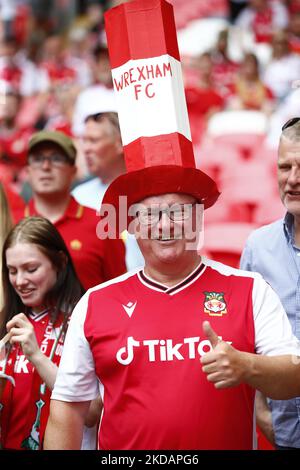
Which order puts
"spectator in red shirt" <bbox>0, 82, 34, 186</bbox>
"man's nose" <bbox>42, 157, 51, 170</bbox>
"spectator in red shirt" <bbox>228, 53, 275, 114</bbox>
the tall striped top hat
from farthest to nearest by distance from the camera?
"spectator in red shirt" <bbox>228, 53, 275, 114</bbox> → "spectator in red shirt" <bbox>0, 82, 34, 186</bbox> → "man's nose" <bbox>42, 157, 51, 170</bbox> → the tall striped top hat

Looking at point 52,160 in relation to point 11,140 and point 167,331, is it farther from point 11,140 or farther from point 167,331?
point 11,140

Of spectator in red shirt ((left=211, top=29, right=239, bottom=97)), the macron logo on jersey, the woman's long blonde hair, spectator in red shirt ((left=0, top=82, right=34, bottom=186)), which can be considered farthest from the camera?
spectator in red shirt ((left=211, top=29, right=239, bottom=97))

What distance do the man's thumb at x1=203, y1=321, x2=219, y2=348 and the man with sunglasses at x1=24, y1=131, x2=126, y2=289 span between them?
185cm

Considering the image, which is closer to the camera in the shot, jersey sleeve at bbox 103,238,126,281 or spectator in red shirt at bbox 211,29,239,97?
jersey sleeve at bbox 103,238,126,281

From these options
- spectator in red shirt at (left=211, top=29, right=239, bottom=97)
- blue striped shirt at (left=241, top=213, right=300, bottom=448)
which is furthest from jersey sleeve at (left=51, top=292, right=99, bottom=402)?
spectator in red shirt at (left=211, top=29, right=239, bottom=97)

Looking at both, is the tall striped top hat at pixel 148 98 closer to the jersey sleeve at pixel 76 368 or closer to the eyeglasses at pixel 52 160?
the jersey sleeve at pixel 76 368

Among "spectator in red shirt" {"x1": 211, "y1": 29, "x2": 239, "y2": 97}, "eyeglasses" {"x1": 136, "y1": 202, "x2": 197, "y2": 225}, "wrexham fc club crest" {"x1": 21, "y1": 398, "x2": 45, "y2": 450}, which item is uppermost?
"spectator in red shirt" {"x1": 211, "y1": 29, "x2": 239, "y2": 97}

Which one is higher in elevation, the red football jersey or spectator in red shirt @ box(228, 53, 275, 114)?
spectator in red shirt @ box(228, 53, 275, 114)

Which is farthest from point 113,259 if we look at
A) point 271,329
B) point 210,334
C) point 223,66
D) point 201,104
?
point 223,66

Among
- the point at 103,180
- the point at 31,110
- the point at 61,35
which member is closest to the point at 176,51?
the point at 103,180

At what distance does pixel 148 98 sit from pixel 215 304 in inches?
31.6

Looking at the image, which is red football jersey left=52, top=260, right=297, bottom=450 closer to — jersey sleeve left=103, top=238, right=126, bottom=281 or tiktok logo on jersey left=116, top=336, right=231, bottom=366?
tiktok logo on jersey left=116, top=336, right=231, bottom=366

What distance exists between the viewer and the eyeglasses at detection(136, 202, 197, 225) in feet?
9.95

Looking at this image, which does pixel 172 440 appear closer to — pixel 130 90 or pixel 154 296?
pixel 154 296
